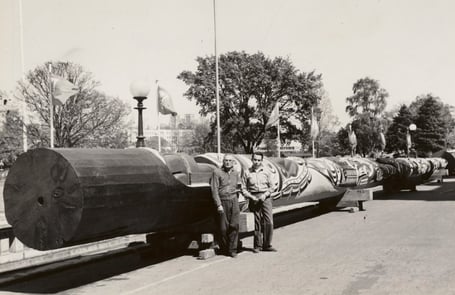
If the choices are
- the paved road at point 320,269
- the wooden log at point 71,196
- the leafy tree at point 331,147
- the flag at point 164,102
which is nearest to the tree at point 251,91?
the leafy tree at point 331,147

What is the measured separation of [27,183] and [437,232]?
8128mm

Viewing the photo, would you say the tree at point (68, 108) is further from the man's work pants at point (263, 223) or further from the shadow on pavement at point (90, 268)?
the man's work pants at point (263, 223)

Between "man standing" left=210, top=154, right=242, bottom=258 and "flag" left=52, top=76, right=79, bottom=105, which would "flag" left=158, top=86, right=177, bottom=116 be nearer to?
"flag" left=52, top=76, right=79, bottom=105

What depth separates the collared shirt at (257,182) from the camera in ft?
32.8

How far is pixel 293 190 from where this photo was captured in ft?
43.9

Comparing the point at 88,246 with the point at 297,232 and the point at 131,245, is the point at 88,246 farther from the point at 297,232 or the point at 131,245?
the point at 297,232

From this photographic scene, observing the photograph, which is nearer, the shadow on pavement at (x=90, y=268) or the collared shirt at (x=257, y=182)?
the shadow on pavement at (x=90, y=268)

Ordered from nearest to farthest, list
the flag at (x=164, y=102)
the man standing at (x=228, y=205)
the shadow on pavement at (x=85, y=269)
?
1. the shadow on pavement at (x=85, y=269)
2. the man standing at (x=228, y=205)
3. the flag at (x=164, y=102)

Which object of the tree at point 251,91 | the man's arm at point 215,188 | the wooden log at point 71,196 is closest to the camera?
the wooden log at point 71,196

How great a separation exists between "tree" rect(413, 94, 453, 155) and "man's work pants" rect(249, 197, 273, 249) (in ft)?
246

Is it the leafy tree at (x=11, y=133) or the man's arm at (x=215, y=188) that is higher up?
the leafy tree at (x=11, y=133)

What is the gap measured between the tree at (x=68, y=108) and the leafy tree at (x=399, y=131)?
57.4m

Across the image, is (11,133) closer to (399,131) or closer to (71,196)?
(71,196)

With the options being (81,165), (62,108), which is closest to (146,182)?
(81,165)
